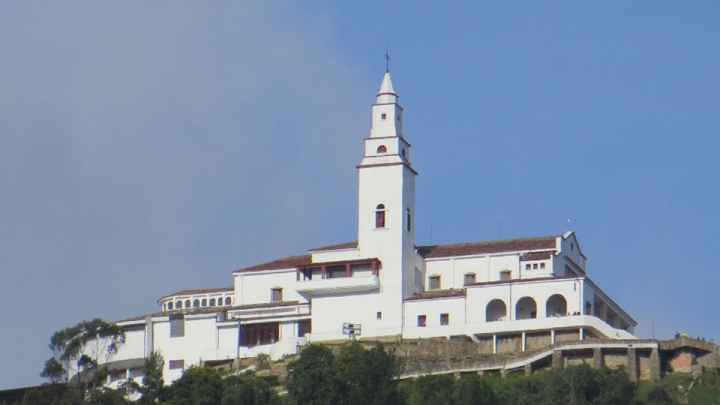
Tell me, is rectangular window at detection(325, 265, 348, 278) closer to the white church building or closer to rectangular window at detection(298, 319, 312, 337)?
the white church building


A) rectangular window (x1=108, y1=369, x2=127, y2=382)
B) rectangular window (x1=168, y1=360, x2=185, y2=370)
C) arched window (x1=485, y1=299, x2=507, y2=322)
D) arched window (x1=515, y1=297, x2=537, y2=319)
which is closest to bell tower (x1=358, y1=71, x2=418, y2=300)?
arched window (x1=485, y1=299, x2=507, y2=322)

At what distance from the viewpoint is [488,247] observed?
9825cm

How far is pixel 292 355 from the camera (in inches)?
3681

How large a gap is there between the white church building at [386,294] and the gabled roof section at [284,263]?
0.20m

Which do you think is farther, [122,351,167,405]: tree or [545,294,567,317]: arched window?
[545,294,567,317]: arched window

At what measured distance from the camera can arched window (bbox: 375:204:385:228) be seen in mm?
97125

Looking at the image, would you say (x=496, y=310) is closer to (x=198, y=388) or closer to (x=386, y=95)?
(x=386, y=95)

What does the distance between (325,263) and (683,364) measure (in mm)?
19511

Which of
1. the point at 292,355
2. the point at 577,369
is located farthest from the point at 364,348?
the point at 577,369

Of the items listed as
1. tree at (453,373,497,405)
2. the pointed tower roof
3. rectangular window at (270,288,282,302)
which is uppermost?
the pointed tower roof

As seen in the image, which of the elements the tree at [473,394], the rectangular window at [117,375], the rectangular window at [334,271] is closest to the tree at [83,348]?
the rectangular window at [117,375]

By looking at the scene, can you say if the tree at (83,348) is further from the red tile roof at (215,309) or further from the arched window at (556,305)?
the arched window at (556,305)

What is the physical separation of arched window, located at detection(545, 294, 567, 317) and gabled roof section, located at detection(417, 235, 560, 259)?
3245 mm

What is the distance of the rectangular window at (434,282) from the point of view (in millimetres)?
98312
